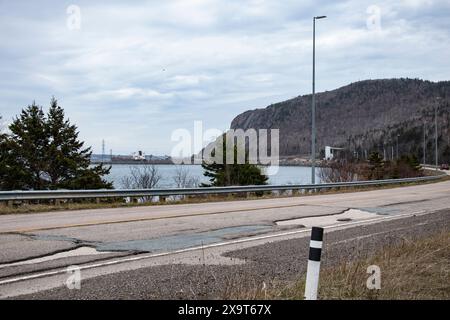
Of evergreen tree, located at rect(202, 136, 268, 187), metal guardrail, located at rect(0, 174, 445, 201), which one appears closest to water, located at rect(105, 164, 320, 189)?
evergreen tree, located at rect(202, 136, 268, 187)

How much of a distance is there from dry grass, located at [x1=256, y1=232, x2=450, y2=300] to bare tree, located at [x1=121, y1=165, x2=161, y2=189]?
3531 centimetres

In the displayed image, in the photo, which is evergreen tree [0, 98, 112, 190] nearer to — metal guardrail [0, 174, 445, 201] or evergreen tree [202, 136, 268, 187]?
evergreen tree [202, 136, 268, 187]

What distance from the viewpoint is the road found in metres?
6.85

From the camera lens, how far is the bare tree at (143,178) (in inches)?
1683

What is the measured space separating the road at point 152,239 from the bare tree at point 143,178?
2679 cm

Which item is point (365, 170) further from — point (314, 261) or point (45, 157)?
point (314, 261)

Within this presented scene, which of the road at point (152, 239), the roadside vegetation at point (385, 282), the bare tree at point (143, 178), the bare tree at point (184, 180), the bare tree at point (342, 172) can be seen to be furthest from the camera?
the bare tree at point (342, 172)

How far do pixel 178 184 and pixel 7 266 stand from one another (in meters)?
39.0

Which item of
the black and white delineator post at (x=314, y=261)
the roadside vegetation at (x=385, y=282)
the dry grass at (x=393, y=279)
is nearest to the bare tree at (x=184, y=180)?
the dry grass at (x=393, y=279)

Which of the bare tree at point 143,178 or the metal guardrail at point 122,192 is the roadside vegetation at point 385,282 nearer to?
the metal guardrail at point 122,192

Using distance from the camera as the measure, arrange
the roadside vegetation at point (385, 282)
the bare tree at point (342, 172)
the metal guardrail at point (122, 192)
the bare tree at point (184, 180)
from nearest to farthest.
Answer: the roadside vegetation at point (385, 282)
the metal guardrail at point (122, 192)
the bare tree at point (184, 180)
the bare tree at point (342, 172)

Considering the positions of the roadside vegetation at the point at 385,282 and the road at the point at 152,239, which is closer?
the roadside vegetation at the point at 385,282

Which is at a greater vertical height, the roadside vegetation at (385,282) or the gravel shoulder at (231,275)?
the roadside vegetation at (385,282)
